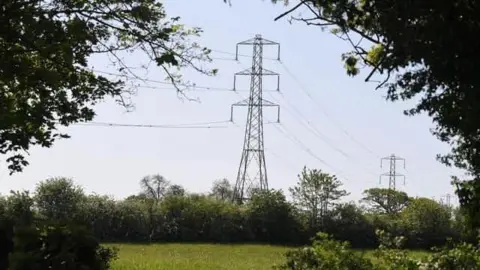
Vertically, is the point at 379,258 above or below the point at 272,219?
below

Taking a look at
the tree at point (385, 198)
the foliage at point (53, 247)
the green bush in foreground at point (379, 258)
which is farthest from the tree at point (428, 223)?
the foliage at point (53, 247)

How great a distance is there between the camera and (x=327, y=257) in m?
11.3

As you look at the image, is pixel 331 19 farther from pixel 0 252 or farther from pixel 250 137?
pixel 250 137

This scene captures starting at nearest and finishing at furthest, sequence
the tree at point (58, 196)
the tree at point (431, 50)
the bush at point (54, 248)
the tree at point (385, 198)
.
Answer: the tree at point (431, 50) < the bush at point (54, 248) < the tree at point (58, 196) < the tree at point (385, 198)

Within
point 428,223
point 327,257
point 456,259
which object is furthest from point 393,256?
point 428,223

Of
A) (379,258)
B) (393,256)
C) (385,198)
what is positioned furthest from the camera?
(385,198)

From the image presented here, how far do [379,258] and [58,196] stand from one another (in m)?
46.4

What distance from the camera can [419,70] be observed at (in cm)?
975

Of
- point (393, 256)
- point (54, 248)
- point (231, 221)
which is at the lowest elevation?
point (54, 248)

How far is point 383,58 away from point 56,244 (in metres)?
6.47

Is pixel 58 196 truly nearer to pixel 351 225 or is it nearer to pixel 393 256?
pixel 351 225

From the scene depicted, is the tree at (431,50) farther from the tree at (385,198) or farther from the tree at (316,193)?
the tree at (385,198)

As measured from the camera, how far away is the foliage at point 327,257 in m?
11.1

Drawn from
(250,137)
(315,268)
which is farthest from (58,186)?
(315,268)
